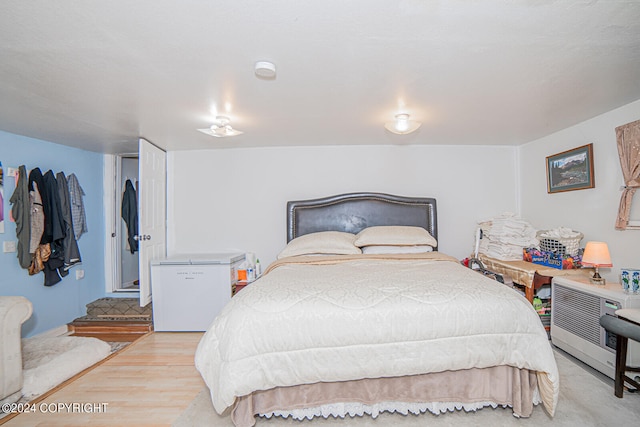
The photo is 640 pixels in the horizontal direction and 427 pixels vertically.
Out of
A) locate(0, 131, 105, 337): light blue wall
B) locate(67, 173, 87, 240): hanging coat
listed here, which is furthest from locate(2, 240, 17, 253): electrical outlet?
locate(67, 173, 87, 240): hanging coat

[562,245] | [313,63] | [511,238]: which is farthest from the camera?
[511,238]

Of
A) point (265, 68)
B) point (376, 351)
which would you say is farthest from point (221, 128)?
point (376, 351)

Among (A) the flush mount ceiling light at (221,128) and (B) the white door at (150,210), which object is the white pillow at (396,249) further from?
(B) the white door at (150,210)

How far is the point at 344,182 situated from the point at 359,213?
18.0 inches

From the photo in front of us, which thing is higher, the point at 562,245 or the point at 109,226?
the point at 109,226

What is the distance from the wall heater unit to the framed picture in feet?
3.20

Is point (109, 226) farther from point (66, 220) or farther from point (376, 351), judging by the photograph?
point (376, 351)

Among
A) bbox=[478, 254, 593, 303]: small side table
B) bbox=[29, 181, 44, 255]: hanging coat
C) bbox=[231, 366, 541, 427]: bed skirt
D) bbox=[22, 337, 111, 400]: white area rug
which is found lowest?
bbox=[22, 337, 111, 400]: white area rug

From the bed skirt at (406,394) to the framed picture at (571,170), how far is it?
2.08 m

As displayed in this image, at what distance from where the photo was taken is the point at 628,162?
2312mm

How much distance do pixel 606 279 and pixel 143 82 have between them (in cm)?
401

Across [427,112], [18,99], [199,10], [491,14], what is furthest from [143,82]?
A: [427,112]

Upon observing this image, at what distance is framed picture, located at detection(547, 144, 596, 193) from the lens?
2695 millimetres

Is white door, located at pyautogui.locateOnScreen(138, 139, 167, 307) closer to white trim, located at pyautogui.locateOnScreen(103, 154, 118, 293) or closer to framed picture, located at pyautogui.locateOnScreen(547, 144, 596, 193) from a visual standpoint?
white trim, located at pyautogui.locateOnScreen(103, 154, 118, 293)
